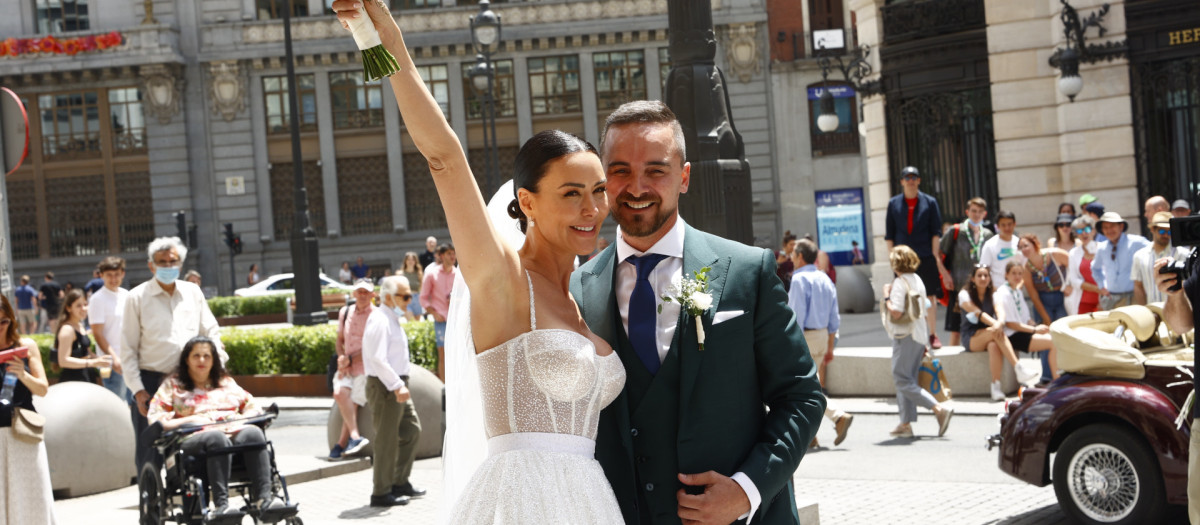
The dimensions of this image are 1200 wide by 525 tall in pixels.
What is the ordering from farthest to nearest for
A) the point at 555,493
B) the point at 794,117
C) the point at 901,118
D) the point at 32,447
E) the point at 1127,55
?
the point at 794,117 → the point at 901,118 → the point at 1127,55 → the point at 32,447 → the point at 555,493

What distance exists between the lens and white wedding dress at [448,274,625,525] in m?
3.27

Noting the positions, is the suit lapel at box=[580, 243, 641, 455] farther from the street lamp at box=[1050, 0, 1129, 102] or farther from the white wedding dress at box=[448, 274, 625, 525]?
the street lamp at box=[1050, 0, 1129, 102]

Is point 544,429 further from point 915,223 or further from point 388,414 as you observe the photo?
point 915,223

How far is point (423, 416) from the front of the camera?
497 inches

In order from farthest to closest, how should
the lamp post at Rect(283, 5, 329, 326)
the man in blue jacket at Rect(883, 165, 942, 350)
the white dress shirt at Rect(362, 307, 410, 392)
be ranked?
the lamp post at Rect(283, 5, 329, 326)
the man in blue jacket at Rect(883, 165, 942, 350)
the white dress shirt at Rect(362, 307, 410, 392)

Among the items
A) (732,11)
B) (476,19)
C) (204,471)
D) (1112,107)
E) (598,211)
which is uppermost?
(732,11)

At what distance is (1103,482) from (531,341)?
5.82m

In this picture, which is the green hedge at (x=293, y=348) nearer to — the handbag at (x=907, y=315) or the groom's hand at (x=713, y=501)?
the handbag at (x=907, y=315)

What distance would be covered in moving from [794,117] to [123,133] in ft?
87.4

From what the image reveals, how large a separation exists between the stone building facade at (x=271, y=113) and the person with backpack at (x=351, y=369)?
1437 inches

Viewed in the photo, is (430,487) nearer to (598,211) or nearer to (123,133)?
(598,211)

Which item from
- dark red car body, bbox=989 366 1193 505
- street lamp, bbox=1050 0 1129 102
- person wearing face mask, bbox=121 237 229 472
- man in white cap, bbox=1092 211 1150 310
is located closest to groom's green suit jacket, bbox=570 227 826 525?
dark red car body, bbox=989 366 1193 505

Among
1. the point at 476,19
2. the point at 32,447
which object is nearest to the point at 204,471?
the point at 32,447

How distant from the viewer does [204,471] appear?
8641mm
